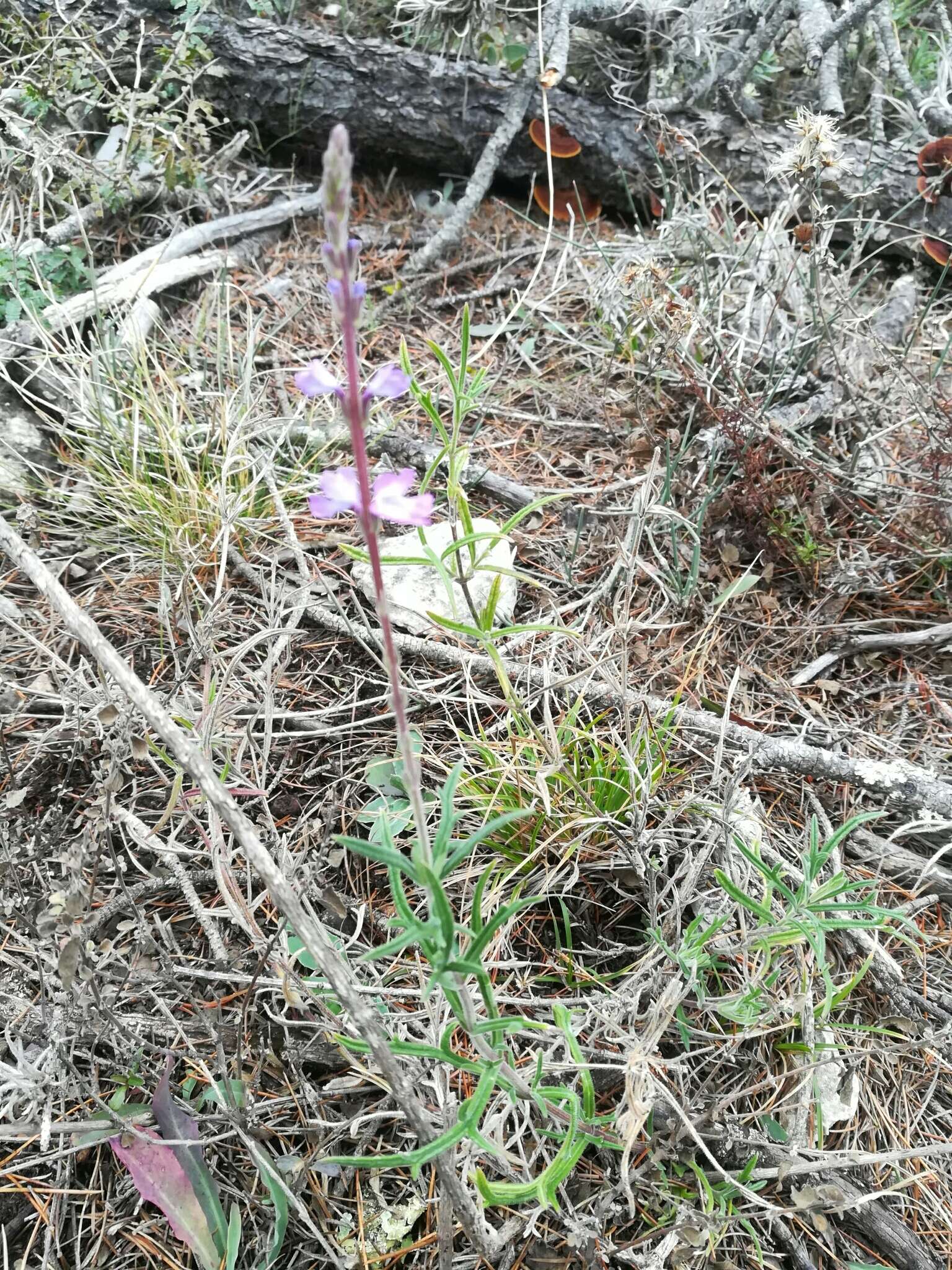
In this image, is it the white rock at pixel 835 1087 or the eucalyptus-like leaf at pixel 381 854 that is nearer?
the eucalyptus-like leaf at pixel 381 854

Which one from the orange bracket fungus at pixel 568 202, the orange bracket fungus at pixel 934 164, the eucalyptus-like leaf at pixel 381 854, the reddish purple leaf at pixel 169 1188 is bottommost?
the reddish purple leaf at pixel 169 1188

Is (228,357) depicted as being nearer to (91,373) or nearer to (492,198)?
(91,373)

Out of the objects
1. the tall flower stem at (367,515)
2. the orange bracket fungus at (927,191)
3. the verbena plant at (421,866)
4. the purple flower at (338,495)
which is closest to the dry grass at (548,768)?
the verbena plant at (421,866)

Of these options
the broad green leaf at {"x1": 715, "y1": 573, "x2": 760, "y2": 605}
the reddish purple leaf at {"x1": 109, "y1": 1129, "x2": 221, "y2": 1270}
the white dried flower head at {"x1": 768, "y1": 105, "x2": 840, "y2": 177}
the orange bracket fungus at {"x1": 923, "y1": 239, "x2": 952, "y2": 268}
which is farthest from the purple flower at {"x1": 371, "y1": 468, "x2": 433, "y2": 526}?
the orange bracket fungus at {"x1": 923, "y1": 239, "x2": 952, "y2": 268}

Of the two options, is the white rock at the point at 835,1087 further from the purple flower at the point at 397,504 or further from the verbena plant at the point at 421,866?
the purple flower at the point at 397,504

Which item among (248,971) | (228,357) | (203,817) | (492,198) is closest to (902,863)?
(248,971)

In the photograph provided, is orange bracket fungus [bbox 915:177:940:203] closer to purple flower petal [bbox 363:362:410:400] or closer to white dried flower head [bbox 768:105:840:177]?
white dried flower head [bbox 768:105:840:177]

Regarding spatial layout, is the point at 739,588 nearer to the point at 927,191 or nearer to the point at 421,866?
the point at 421,866
